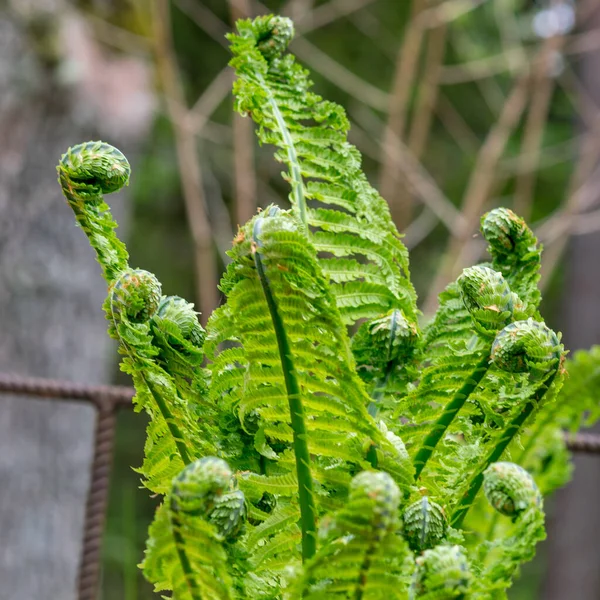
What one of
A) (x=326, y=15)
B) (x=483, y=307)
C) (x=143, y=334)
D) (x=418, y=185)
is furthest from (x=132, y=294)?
(x=326, y=15)

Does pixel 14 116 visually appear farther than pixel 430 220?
No

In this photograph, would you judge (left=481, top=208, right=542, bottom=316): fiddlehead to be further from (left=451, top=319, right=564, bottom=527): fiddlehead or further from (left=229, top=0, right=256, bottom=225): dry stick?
(left=229, top=0, right=256, bottom=225): dry stick

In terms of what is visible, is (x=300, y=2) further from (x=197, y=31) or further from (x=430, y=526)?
(x=430, y=526)

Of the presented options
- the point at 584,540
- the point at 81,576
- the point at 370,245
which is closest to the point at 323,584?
the point at 370,245

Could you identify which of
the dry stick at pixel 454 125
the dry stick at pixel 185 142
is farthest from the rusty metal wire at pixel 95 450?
the dry stick at pixel 454 125

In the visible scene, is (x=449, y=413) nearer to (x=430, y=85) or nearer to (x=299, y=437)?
(x=299, y=437)

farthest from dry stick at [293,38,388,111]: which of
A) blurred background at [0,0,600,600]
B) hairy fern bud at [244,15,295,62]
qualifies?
hairy fern bud at [244,15,295,62]
